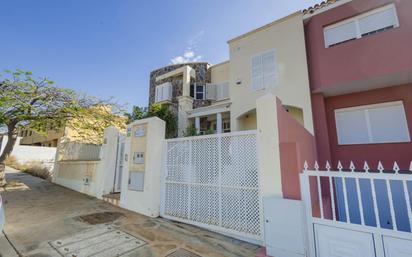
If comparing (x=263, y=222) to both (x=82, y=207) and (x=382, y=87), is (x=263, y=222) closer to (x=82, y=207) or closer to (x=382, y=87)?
(x=82, y=207)

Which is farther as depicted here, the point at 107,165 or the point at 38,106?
the point at 38,106

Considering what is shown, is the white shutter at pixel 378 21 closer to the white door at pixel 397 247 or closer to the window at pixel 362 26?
the window at pixel 362 26

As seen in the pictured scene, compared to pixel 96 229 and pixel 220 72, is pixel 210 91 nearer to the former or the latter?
pixel 220 72

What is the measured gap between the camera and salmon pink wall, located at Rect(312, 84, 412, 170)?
25.5 ft

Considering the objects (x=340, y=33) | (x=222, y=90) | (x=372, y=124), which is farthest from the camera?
(x=222, y=90)

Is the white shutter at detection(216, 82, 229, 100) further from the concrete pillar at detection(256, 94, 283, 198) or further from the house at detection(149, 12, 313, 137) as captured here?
the concrete pillar at detection(256, 94, 283, 198)

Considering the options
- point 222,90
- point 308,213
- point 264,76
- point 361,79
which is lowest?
point 308,213

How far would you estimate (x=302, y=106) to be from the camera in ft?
29.6

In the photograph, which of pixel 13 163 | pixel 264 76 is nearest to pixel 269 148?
pixel 264 76

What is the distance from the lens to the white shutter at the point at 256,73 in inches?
402

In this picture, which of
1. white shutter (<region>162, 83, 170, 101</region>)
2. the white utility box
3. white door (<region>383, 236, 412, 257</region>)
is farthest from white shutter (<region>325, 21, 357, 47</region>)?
white shutter (<region>162, 83, 170, 101</region>)

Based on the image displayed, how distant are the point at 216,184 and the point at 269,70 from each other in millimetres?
7182

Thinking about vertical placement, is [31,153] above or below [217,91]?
below

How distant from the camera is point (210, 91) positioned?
1559 cm
